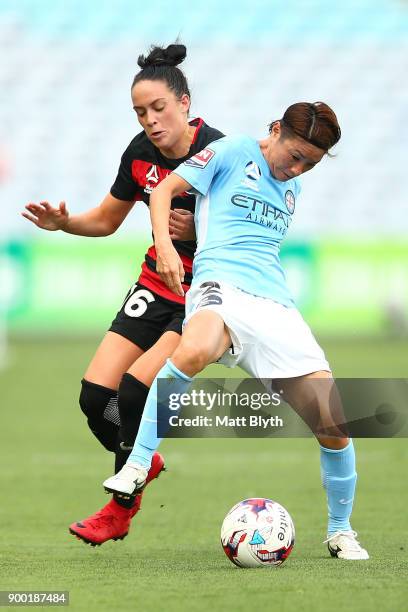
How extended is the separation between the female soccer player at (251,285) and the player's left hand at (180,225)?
0.50 ft

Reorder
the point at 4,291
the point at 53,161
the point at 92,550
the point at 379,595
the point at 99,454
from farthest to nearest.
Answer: the point at 53,161, the point at 4,291, the point at 99,454, the point at 92,550, the point at 379,595

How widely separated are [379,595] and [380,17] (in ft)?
92.4

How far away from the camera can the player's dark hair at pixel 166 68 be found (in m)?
5.64

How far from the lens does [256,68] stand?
29719mm

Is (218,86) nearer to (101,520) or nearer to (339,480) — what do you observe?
(101,520)

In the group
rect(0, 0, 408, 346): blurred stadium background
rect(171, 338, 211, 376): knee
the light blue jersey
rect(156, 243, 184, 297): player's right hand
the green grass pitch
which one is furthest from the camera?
rect(0, 0, 408, 346): blurred stadium background

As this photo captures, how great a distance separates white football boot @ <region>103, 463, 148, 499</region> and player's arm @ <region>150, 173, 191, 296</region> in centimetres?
80

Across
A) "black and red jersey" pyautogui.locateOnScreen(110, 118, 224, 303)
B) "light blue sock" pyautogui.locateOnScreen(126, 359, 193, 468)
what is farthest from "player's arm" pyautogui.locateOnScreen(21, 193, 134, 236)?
"light blue sock" pyautogui.locateOnScreen(126, 359, 193, 468)

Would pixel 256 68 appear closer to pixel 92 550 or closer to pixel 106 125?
pixel 106 125

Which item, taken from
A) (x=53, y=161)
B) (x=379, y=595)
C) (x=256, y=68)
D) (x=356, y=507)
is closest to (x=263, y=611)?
(x=379, y=595)

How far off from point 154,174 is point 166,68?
531 millimetres

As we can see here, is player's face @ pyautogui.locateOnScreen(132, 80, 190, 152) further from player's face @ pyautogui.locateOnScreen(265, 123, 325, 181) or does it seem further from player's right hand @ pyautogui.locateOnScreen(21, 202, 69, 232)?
player's right hand @ pyautogui.locateOnScreen(21, 202, 69, 232)

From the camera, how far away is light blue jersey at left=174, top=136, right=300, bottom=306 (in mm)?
5301

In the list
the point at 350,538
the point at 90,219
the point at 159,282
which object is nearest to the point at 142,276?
the point at 159,282
